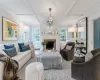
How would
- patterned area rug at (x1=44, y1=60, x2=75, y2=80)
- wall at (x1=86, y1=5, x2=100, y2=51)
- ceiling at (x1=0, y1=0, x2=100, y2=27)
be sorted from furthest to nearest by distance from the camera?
wall at (x1=86, y1=5, x2=100, y2=51), ceiling at (x1=0, y1=0, x2=100, y2=27), patterned area rug at (x1=44, y1=60, x2=75, y2=80)

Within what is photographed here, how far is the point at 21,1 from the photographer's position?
4.45 meters

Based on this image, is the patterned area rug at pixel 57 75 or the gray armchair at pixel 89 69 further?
the patterned area rug at pixel 57 75

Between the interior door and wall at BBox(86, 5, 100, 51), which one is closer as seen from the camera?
the interior door

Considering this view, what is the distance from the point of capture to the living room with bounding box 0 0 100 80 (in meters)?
2.59

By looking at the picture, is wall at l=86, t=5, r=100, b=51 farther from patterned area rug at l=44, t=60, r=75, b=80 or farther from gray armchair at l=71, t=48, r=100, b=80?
gray armchair at l=71, t=48, r=100, b=80

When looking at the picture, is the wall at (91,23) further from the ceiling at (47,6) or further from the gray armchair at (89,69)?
the gray armchair at (89,69)

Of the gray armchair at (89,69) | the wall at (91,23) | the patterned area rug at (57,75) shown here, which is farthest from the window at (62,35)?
the gray armchair at (89,69)

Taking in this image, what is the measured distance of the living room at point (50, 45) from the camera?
259 cm

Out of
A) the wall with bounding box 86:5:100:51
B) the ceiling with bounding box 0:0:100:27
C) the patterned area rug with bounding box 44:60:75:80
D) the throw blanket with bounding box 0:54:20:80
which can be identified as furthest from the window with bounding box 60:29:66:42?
the throw blanket with bounding box 0:54:20:80

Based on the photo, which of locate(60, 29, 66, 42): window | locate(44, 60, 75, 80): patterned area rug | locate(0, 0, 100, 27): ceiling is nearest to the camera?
locate(44, 60, 75, 80): patterned area rug

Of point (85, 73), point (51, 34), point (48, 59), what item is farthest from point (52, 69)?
point (51, 34)

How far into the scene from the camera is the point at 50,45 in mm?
9070

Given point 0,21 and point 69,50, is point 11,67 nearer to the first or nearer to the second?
point 0,21

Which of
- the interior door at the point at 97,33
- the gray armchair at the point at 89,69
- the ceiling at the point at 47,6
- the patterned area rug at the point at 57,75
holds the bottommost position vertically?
the patterned area rug at the point at 57,75
